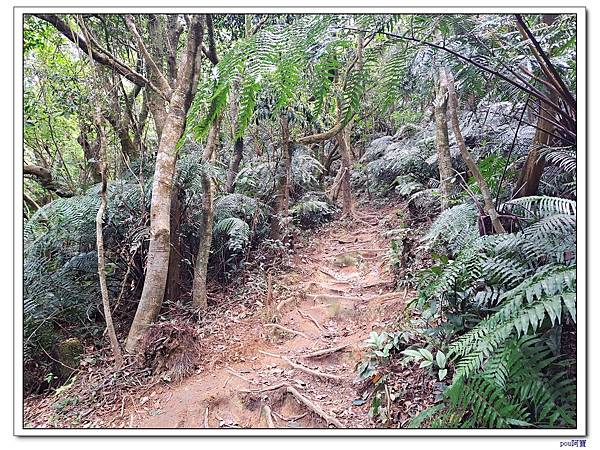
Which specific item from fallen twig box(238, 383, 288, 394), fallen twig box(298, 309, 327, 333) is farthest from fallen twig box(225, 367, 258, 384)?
fallen twig box(298, 309, 327, 333)

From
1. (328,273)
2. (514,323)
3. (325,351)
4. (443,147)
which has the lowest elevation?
(325,351)

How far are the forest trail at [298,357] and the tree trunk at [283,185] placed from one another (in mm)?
415

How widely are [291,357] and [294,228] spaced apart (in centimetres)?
239

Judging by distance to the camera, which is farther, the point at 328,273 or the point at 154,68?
the point at 328,273

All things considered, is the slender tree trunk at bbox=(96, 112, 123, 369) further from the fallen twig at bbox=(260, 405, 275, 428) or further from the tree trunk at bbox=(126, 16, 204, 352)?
the fallen twig at bbox=(260, 405, 275, 428)

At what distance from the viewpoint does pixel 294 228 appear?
486cm

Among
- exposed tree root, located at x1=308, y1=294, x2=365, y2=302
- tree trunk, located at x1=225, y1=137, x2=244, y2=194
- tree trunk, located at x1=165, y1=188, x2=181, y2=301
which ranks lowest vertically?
exposed tree root, located at x1=308, y1=294, x2=365, y2=302

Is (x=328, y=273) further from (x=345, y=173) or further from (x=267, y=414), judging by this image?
(x=267, y=414)

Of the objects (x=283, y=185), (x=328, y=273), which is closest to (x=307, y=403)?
(x=328, y=273)

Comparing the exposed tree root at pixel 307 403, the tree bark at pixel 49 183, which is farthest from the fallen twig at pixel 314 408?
the tree bark at pixel 49 183

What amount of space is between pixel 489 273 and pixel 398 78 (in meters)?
0.98

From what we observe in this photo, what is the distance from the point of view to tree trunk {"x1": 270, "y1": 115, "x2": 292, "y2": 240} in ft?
14.4

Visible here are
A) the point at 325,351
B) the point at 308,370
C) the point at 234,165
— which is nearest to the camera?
the point at 308,370
